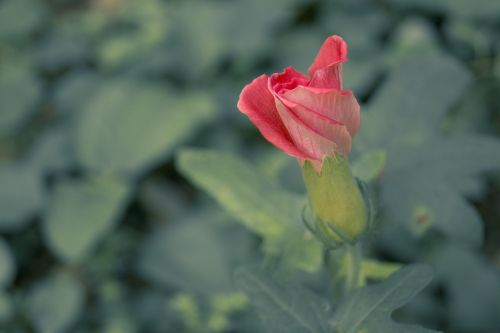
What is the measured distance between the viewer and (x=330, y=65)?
0.70m

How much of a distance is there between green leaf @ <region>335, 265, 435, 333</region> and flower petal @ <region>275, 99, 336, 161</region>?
0.19m

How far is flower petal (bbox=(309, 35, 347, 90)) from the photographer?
2.34ft

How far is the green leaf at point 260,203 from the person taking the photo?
3.23ft

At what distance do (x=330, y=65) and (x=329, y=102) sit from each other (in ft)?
0.13

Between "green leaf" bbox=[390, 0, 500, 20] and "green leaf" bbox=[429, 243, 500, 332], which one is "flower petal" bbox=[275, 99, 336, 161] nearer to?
"green leaf" bbox=[429, 243, 500, 332]

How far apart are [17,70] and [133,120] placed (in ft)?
1.45

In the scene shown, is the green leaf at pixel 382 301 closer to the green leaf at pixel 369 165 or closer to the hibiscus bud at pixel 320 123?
the hibiscus bud at pixel 320 123

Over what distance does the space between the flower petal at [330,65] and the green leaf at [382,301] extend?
25 cm

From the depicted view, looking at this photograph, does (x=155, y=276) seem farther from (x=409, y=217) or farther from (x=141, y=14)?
(x=141, y=14)

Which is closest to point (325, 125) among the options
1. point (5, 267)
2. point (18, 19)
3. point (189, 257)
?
point (189, 257)

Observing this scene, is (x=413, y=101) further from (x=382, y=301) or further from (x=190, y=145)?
(x=190, y=145)

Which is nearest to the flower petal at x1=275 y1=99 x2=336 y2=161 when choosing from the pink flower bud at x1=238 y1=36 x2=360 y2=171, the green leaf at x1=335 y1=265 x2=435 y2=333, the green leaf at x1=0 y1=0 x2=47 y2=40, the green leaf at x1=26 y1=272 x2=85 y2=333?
the pink flower bud at x1=238 y1=36 x2=360 y2=171

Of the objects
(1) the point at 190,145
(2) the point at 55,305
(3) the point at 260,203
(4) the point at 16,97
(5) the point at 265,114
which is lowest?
(2) the point at 55,305

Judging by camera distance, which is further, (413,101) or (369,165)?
(413,101)
